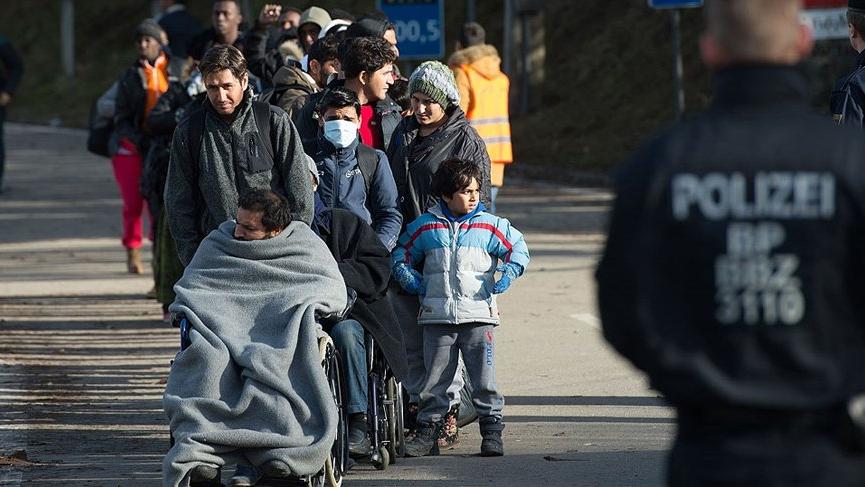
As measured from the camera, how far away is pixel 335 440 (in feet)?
24.0

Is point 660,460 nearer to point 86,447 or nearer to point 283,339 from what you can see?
point 283,339

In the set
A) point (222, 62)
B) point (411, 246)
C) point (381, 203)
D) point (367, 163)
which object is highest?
Answer: point (222, 62)

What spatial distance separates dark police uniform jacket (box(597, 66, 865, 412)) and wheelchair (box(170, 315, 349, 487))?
3.47 meters

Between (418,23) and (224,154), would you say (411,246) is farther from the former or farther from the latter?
(418,23)

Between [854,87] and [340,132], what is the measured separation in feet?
7.34

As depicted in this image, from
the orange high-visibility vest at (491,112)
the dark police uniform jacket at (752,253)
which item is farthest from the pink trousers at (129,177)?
the dark police uniform jacket at (752,253)

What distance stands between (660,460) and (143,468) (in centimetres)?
224

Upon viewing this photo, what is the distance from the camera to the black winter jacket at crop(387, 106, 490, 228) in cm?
864

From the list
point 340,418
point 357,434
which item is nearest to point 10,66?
point 357,434

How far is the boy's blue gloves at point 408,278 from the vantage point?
8.12m

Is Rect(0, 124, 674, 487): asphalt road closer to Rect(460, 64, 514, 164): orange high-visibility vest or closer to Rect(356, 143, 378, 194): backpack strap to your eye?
Rect(460, 64, 514, 164): orange high-visibility vest

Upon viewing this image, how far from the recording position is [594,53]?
87.9 ft

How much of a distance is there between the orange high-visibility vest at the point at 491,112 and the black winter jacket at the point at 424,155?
4.04 m

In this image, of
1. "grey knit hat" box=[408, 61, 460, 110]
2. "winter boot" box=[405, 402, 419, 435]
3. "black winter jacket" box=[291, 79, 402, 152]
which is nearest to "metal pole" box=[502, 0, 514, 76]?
"black winter jacket" box=[291, 79, 402, 152]
